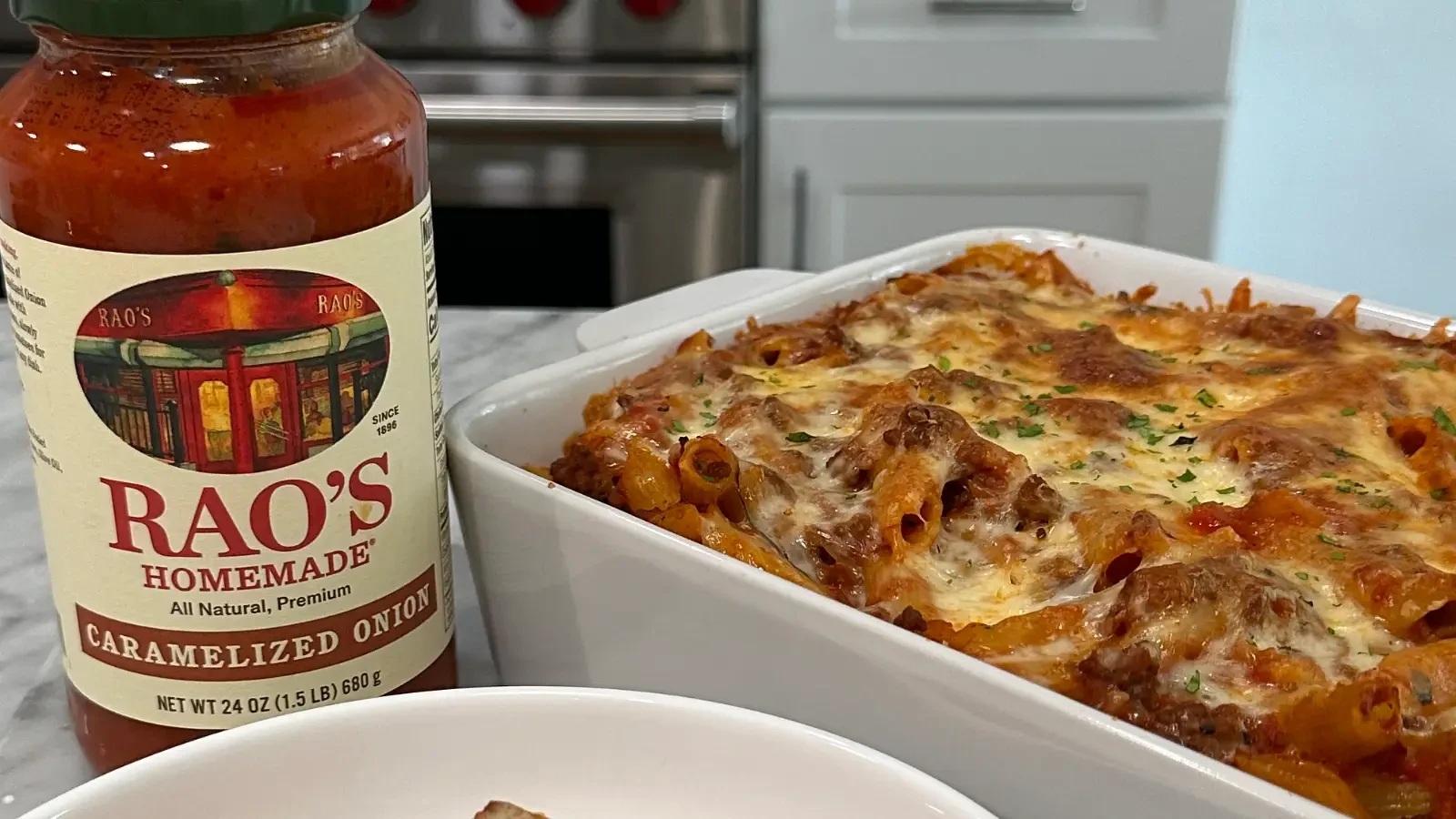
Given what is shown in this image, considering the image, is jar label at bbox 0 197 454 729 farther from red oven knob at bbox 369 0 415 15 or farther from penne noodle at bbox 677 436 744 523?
red oven knob at bbox 369 0 415 15

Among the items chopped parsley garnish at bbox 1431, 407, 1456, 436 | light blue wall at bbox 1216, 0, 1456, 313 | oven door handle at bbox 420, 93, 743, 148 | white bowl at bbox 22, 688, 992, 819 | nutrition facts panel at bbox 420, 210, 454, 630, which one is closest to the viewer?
white bowl at bbox 22, 688, 992, 819

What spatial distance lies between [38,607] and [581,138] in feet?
3.81

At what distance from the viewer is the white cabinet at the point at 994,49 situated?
6.20 ft

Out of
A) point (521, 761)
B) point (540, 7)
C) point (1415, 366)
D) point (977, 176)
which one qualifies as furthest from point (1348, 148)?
point (521, 761)

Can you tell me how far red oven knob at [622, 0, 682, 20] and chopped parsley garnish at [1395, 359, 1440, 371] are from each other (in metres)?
1.17

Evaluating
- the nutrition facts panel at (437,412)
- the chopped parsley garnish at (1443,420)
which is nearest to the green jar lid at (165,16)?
the nutrition facts panel at (437,412)

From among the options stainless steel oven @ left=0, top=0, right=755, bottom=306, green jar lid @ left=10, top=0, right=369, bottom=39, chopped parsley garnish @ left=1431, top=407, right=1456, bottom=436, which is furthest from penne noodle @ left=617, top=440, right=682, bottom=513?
stainless steel oven @ left=0, top=0, right=755, bottom=306

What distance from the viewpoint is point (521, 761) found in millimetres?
556

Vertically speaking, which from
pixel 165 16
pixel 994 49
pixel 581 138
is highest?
pixel 165 16

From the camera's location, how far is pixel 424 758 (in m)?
0.56

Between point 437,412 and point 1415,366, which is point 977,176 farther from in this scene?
point 437,412

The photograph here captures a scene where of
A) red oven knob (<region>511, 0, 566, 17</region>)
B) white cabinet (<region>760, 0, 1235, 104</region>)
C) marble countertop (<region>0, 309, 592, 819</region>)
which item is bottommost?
marble countertop (<region>0, 309, 592, 819</region>)

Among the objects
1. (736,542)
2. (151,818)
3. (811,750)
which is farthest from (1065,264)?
(151,818)

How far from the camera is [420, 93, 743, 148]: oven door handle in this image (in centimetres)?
187
